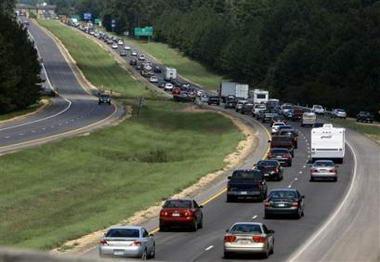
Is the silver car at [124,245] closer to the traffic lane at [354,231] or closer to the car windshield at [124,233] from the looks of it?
the car windshield at [124,233]

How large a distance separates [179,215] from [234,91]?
394 feet

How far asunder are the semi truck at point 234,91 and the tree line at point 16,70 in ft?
113

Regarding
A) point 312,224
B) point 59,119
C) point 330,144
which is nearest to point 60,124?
point 59,119

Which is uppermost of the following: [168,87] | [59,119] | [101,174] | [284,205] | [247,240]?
[247,240]

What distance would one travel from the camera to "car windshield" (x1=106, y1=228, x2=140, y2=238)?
30.0 metres

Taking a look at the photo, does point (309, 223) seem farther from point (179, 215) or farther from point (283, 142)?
point (283, 142)

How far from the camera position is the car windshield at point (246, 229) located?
1265 inches

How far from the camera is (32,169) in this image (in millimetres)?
69250

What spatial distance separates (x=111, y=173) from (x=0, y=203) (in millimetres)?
19437

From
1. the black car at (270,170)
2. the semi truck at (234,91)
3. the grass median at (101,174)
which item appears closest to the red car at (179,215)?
the grass median at (101,174)

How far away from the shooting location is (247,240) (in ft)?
105

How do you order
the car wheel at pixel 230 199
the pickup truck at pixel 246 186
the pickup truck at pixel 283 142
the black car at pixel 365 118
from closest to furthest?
the pickup truck at pixel 246 186
the car wheel at pixel 230 199
the pickup truck at pixel 283 142
the black car at pixel 365 118

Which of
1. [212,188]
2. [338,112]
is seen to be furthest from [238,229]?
[338,112]

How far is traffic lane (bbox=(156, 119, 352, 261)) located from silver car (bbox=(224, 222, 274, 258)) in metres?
0.58
